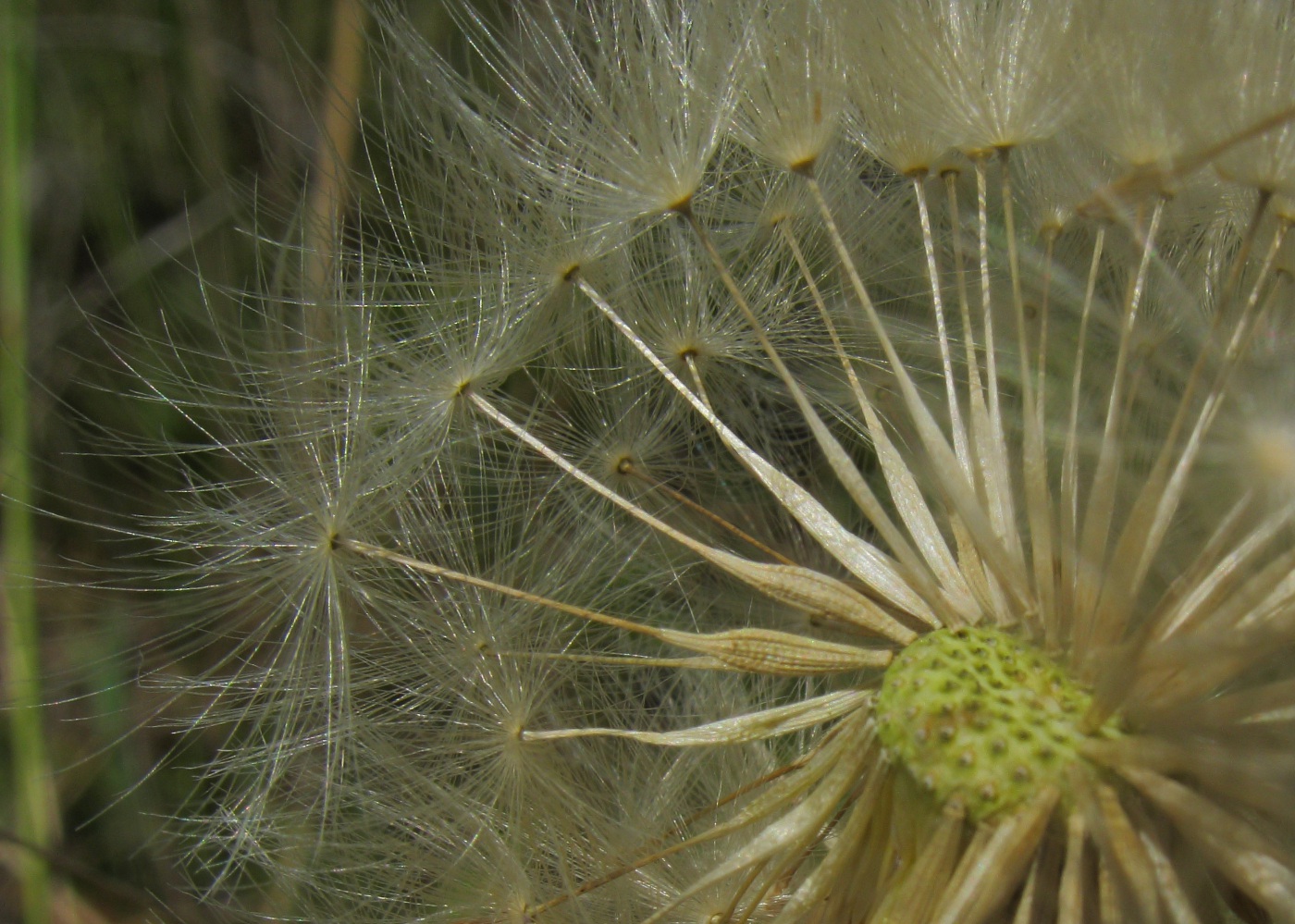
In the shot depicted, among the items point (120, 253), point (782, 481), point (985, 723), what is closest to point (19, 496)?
point (120, 253)

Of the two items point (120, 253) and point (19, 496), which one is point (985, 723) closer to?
point (19, 496)

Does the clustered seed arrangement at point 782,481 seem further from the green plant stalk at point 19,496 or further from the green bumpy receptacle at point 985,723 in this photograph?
the green plant stalk at point 19,496

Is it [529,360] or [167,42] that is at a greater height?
[167,42]

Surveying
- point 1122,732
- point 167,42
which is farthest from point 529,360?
point 167,42

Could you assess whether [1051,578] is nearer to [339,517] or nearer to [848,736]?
[848,736]

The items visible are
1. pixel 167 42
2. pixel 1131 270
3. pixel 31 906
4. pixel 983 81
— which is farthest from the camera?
pixel 167 42

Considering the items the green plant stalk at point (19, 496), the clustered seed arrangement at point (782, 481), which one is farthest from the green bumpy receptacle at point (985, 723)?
the green plant stalk at point (19, 496)

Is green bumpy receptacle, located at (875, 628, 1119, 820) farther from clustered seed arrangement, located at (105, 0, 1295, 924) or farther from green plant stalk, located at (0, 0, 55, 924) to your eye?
green plant stalk, located at (0, 0, 55, 924)
